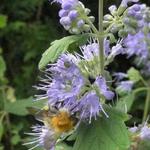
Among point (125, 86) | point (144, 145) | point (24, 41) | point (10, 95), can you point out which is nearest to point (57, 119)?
point (144, 145)

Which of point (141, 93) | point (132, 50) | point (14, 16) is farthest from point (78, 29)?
point (14, 16)

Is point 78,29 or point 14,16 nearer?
point 78,29

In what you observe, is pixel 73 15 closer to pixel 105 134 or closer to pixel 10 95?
pixel 105 134

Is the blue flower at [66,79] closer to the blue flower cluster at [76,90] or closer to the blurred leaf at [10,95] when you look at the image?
the blue flower cluster at [76,90]

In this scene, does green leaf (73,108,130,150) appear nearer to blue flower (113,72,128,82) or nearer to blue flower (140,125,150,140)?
blue flower (140,125,150,140)

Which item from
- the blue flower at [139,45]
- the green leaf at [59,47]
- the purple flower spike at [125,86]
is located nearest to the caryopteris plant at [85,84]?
the green leaf at [59,47]

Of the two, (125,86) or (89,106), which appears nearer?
(89,106)

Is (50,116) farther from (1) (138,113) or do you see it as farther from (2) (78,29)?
(1) (138,113)
